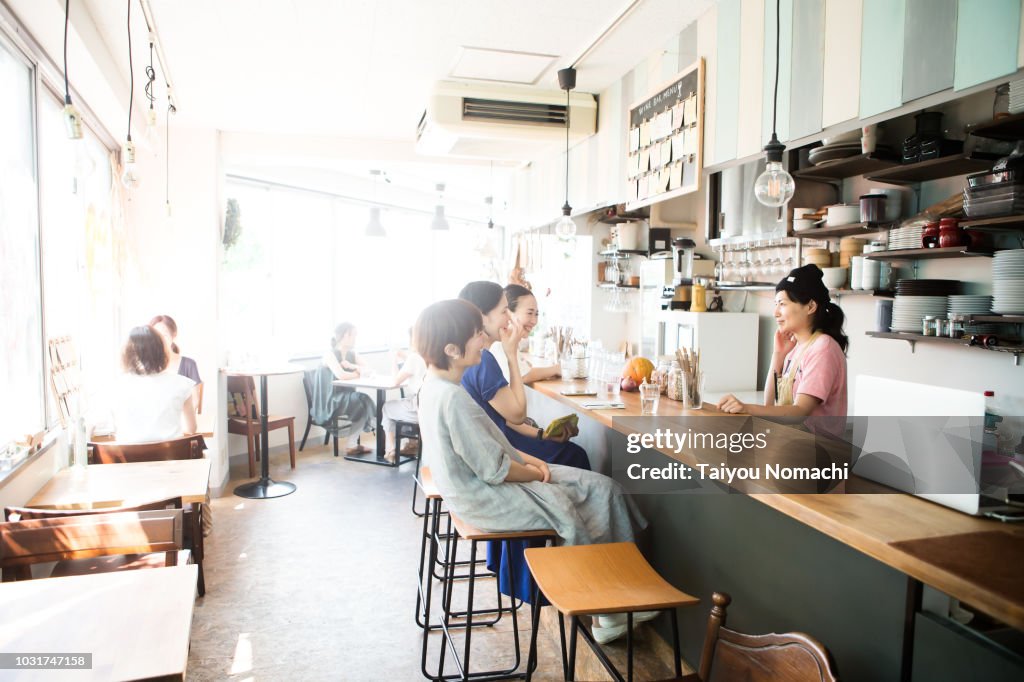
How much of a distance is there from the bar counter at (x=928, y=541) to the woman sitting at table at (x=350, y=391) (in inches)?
214

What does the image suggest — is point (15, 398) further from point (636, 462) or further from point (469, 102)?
point (469, 102)

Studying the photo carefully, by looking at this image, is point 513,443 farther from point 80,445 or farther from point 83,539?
point 80,445

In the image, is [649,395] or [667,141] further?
[667,141]

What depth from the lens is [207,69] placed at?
14.0 feet

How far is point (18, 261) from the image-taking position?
3016mm

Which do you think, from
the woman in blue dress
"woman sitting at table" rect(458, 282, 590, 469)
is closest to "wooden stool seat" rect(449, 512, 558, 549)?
the woman in blue dress

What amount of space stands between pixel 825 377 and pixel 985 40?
133 centimetres

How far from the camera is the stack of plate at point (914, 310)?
3.46 m

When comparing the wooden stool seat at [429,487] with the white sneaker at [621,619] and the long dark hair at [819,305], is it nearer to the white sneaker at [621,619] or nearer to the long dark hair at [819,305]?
the white sneaker at [621,619]

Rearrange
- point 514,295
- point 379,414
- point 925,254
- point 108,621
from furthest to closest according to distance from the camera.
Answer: point 379,414, point 514,295, point 925,254, point 108,621

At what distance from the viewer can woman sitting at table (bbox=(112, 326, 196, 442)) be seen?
3.72 meters

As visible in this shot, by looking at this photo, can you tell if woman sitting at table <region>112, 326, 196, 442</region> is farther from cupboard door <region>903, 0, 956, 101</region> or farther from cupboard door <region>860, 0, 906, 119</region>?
cupboard door <region>903, 0, 956, 101</region>

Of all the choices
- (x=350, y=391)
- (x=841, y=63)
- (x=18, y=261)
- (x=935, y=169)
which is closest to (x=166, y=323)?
(x=18, y=261)

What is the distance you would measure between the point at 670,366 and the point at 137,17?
3.18 m
